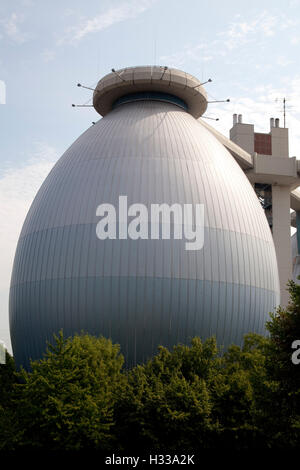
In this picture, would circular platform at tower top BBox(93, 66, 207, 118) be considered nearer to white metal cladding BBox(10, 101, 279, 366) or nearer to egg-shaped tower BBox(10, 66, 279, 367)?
egg-shaped tower BBox(10, 66, 279, 367)

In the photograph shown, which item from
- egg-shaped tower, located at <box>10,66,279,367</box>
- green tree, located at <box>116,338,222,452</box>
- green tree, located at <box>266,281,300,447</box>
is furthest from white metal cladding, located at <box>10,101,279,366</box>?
green tree, located at <box>266,281,300,447</box>

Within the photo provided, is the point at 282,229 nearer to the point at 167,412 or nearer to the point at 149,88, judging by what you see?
the point at 149,88

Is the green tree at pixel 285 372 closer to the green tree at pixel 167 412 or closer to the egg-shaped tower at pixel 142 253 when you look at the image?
the green tree at pixel 167 412

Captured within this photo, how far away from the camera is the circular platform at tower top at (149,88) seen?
38812 mm

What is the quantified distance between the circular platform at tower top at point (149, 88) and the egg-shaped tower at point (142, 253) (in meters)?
0.74

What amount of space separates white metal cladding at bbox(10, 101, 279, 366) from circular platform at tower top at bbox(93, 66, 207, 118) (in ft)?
9.00

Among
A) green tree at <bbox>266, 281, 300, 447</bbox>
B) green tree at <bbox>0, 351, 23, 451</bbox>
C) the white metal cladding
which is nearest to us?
green tree at <bbox>266, 281, 300, 447</bbox>

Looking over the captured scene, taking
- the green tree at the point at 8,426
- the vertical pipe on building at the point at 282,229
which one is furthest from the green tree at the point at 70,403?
the vertical pipe on building at the point at 282,229

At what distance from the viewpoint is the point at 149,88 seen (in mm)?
39719

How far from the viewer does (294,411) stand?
21.5 m

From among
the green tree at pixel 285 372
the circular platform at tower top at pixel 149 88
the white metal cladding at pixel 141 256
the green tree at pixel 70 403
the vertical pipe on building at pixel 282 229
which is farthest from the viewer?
the vertical pipe on building at pixel 282 229

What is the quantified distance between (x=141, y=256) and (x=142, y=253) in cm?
17

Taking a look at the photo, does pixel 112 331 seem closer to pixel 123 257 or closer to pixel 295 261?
pixel 123 257

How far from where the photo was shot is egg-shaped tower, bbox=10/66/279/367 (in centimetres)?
3042
